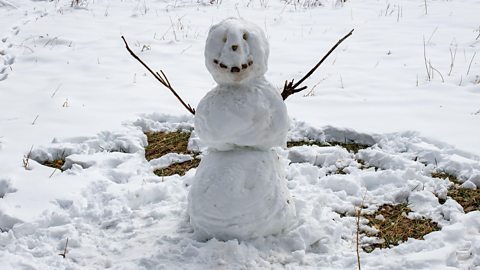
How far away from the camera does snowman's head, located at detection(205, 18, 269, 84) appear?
3.10 meters

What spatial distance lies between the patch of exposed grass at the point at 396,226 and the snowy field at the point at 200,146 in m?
0.09

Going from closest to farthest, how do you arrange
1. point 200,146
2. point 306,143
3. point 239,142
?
point 239,142 < point 200,146 < point 306,143

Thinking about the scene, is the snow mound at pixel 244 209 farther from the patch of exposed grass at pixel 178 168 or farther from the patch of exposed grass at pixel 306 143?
the patch of exposed grass at pixel 306 143

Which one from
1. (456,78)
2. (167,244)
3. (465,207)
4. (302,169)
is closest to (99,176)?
(167,244)

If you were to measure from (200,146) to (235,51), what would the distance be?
200cm

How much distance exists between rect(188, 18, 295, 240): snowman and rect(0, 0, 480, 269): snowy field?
0.14 metres

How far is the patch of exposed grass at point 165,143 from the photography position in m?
4.98

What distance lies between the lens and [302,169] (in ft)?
14.5

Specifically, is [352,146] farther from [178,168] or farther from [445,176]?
[178,168]

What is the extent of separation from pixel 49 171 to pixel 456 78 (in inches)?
176

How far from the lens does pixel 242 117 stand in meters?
3.19

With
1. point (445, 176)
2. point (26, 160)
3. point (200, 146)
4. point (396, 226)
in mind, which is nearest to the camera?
point (396, 226)

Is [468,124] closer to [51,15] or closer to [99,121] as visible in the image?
[99,121]

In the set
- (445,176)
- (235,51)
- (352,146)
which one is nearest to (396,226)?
(445,176)
